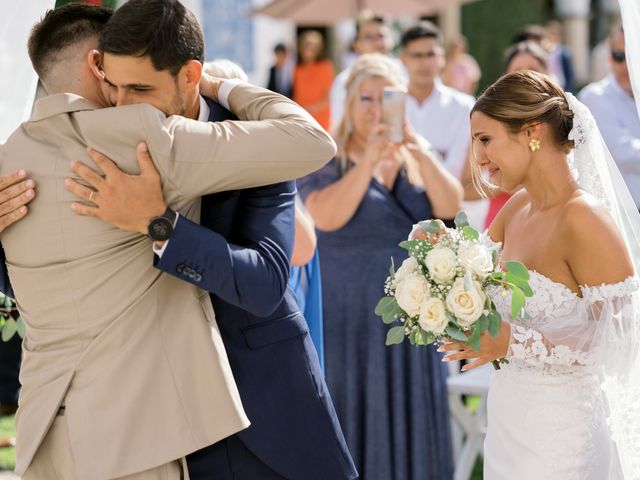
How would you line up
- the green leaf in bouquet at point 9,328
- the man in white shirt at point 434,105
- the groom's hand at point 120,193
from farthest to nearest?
the man in white shirt at point 434,105
the green leaf in bouquet at point 9,328
the groom's hand at point 120,193

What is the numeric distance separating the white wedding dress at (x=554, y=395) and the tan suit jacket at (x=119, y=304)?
3.25ft

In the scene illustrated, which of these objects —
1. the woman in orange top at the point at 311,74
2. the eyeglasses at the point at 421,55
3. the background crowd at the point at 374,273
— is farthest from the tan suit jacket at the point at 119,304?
the woman in orange top at the point at 311,74

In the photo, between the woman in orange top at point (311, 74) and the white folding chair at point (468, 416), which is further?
the woman in orange top at point (311, 74)

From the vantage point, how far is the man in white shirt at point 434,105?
6379 millimetres

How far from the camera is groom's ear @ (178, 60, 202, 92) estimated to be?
8.29ft

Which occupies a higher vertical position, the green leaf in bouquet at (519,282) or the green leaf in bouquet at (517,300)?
the green leaf in bouquet at (519,282)

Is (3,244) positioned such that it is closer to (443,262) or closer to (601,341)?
(443,262)

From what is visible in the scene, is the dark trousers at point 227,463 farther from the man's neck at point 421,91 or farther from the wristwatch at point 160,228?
the man's neck at point 421,91

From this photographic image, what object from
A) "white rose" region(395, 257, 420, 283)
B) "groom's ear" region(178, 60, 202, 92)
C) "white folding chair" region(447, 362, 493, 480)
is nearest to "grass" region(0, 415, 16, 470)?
"white folding chair" region(447, 362, 493, 480)

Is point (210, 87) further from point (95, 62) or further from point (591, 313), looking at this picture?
point (591, 313)

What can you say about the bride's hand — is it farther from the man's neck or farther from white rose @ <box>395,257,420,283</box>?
the man's neck

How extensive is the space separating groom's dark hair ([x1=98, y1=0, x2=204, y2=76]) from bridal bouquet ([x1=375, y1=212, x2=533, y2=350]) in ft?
2.87

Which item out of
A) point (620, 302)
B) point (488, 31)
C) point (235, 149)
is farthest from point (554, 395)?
point (488, 31)

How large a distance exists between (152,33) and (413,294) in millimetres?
990
